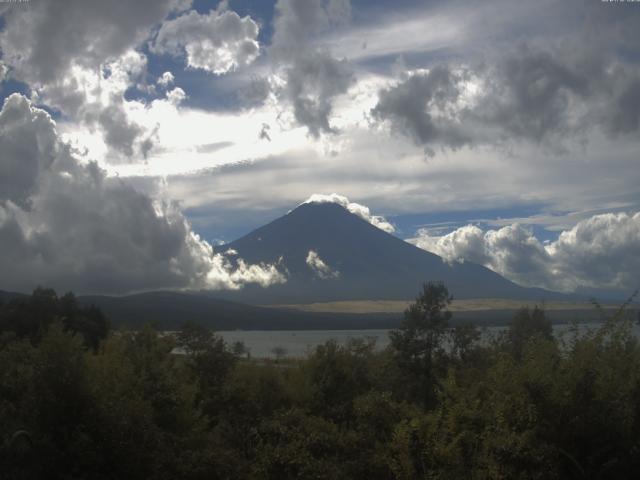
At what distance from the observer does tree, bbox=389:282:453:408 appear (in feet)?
110

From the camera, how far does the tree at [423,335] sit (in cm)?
3344

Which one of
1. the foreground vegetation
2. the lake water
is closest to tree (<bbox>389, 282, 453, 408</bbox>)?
the lake water

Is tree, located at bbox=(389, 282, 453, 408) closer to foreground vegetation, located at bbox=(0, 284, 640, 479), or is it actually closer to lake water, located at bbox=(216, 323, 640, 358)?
lake water, located at bbox=(216, 323, 640, 358)

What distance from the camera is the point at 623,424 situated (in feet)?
45.9

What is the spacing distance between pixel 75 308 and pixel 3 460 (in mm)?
53860

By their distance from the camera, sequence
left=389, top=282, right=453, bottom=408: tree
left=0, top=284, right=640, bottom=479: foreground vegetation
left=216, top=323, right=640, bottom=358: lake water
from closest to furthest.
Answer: left=0, top=284, right=640, bottom=479: foreground vegetation
left=389, top=282, right=453, bottom=408: tree
left=216, top=323, right=640, bottom=358: lake water

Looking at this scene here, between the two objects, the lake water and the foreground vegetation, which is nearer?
the foreground vegetation

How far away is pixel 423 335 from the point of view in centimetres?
3462

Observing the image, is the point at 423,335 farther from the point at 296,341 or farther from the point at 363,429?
the point at 296,341

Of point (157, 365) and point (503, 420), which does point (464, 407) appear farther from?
point (157, 365)

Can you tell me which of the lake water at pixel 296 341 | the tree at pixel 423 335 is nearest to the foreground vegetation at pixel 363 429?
the lake water at pixel 296 341

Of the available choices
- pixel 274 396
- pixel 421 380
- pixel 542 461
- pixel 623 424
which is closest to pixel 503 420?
pixel 542 461

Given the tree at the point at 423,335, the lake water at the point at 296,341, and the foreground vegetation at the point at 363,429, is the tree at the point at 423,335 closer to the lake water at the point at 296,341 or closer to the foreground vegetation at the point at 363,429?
the lake water at the point at 296,341

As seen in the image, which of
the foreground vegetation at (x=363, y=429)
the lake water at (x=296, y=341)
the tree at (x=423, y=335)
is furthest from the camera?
the lake water at (x=296, y=341)
